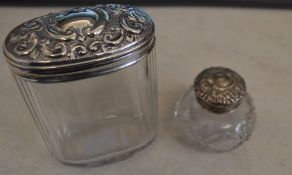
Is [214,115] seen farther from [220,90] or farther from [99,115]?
[99,115]

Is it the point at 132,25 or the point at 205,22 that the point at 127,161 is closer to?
the point at 132,25

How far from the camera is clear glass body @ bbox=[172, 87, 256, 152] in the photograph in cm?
51

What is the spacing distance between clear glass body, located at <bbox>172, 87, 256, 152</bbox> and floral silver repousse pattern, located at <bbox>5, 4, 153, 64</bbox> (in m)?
0.18

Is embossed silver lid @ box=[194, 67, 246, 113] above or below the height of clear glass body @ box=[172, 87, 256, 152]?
above

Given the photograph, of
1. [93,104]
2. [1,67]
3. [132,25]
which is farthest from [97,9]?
[1,67]

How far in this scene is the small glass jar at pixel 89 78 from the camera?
376 millimetres

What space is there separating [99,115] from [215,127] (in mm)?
181

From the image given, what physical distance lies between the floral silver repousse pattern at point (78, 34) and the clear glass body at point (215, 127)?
0.18 meters

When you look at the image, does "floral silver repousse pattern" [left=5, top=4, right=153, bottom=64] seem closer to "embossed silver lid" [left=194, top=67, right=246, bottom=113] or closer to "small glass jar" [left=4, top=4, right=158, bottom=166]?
"small glass jar" [left=4, top=4, right=158, bottom=166]

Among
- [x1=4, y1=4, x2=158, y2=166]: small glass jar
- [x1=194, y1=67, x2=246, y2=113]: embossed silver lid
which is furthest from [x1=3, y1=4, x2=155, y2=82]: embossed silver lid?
[x1=194, y1=67, x2=246, y2=113]: embossed silver lid

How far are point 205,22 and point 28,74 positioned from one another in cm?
45

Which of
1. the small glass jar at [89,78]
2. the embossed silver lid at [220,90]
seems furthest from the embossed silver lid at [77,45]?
the embossed silver lid at [220,90]

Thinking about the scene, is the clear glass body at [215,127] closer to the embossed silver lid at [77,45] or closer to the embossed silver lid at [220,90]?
the embossed silver lid at [220,90]

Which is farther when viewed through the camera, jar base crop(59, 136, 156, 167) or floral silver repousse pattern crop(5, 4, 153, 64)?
jar base crop(59, 136, 156, 167)
